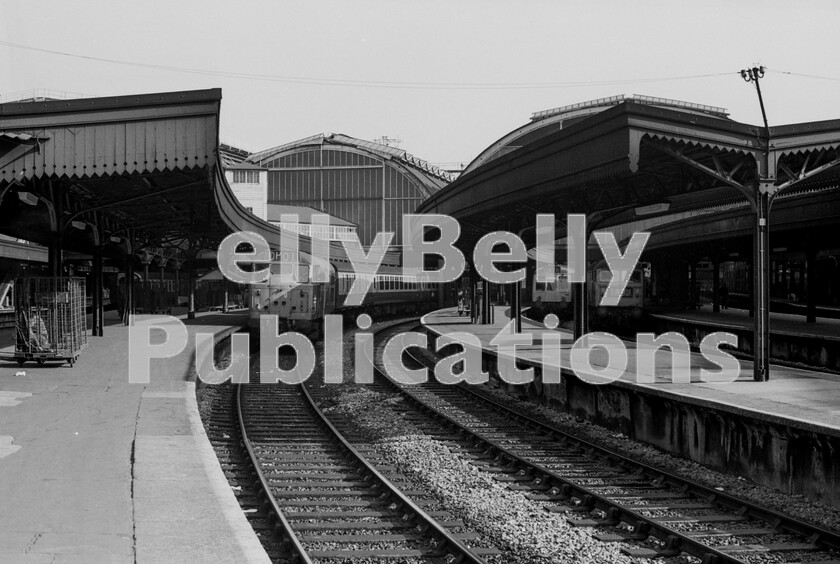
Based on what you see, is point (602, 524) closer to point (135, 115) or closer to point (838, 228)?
point (135, 115)

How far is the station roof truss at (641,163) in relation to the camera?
507 inches

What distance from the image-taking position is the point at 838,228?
24094 mm

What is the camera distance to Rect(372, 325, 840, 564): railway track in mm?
6855

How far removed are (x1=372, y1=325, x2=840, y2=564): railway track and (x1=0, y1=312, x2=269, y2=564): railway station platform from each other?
341 cm

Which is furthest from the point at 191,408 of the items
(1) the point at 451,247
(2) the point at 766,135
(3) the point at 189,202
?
(1) the point at 451,247

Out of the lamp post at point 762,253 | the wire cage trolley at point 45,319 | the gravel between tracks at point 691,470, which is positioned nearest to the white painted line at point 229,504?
the gravel between tracks at point 691,470

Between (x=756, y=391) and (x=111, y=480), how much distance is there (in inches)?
362

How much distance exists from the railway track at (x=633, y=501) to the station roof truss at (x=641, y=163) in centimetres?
479

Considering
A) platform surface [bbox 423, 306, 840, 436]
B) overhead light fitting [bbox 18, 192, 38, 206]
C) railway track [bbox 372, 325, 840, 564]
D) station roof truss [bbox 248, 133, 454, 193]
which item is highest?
station roof truss [bbox 248, 133, 454, 193]

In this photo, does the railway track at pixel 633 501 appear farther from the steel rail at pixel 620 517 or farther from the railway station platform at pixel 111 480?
the railway station platform at pixel 111 480

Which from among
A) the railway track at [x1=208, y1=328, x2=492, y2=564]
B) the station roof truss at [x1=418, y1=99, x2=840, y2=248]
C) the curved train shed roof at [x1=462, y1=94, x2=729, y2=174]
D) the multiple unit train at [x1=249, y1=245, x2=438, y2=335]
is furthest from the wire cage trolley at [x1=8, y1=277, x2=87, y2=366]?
the curved train shed roof at [x1=462, y1=94, x2=729, y2=174]

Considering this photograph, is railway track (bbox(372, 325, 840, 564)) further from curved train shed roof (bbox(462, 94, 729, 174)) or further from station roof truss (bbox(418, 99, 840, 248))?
curved train shed roof (bbox(462, 94, 729, 174))

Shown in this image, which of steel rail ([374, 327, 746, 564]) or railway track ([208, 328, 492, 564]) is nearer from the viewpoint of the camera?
steel rail ([374, 327, 746, 564])

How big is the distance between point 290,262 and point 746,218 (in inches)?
602
